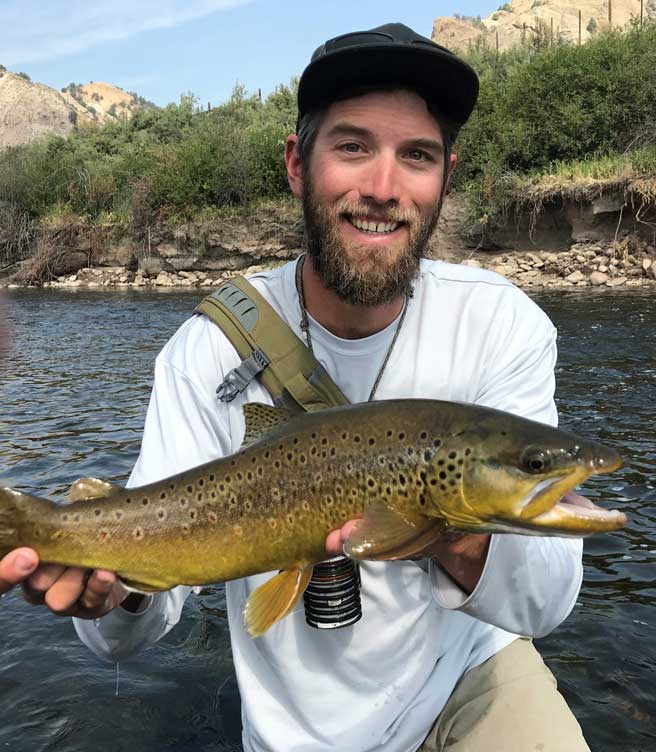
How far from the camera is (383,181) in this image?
2742 mm

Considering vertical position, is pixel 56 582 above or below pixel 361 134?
below

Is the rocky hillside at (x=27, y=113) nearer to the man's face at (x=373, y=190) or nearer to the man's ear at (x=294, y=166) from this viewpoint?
the man's ear at (x=294, y=166)

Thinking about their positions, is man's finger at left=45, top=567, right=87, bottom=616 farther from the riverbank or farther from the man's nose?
the riverbank

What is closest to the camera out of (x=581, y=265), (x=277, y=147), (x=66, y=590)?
(x=66, y=590)

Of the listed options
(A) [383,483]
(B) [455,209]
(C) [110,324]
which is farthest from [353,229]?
(B) [455,209]

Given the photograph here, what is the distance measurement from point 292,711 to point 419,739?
508mm

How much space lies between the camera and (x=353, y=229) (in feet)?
9.26

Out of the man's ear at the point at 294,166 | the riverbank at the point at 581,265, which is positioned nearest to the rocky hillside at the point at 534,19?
the riverbank at the point at 581,265

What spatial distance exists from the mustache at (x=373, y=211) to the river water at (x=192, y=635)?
2784mm

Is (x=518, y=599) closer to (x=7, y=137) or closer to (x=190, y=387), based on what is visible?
(x=190, y=387)

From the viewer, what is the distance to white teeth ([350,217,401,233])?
281cm

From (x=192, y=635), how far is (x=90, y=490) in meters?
3.06

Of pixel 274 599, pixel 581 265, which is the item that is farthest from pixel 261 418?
pixel 581 265

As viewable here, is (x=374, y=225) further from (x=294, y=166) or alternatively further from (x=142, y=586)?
(x=142, y=586)
